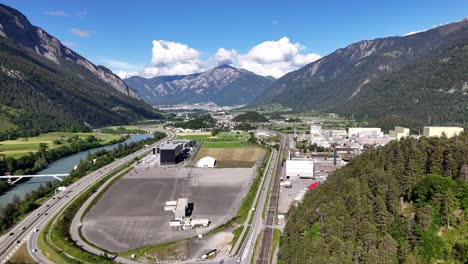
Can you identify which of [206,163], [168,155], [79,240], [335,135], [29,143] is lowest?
[79,240]

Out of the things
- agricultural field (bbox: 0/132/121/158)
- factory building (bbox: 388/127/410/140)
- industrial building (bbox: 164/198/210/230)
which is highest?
factory building (bbox: 388/127/410/140)

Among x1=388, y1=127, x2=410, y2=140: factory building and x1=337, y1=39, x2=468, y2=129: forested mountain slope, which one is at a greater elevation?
x1=337, y1=39, x2=468, y2=129: forested mountain slope

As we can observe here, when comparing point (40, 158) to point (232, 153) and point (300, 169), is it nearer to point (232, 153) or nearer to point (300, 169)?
point (232, 153)

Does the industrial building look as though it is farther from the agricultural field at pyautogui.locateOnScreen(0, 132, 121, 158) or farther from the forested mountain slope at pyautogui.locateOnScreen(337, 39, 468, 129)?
the forested mountain slope at pyautogui.locateOnScreen(337, 39, 468, 129)

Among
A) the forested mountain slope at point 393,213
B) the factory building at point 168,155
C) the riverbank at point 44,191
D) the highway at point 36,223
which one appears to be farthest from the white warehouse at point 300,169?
the riverbank at point 44,191

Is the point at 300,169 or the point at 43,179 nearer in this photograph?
the point at 300,169

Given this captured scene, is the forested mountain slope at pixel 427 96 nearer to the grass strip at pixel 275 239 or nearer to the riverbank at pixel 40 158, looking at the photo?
the riverbank at pixel 40 158

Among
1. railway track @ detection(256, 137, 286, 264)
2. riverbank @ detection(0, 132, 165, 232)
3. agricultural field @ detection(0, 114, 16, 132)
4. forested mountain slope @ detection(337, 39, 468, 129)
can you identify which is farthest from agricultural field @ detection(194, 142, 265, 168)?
agricultural field @ detection(0, 114, 16, 132)

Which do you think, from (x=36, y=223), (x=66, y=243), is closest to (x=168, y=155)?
(x=36, y=223)
